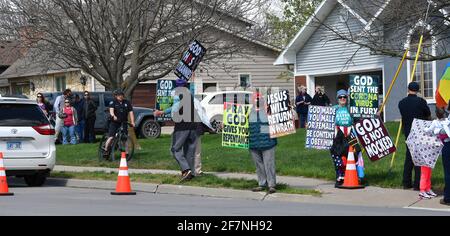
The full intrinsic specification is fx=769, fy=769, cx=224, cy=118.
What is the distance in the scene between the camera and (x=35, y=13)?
1931 centimetres

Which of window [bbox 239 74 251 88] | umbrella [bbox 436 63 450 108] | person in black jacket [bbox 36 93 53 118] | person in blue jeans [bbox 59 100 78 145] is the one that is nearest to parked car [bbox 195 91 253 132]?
person in black jacket [bbox 36 93 53 118]

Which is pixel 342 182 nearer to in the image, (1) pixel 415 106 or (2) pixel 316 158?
(1) pixel 415 106

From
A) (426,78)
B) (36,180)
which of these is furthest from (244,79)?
(36,180)

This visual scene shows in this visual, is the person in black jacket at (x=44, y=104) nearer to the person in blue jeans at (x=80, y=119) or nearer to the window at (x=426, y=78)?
the person in blue jeans at (x=80, y=119)

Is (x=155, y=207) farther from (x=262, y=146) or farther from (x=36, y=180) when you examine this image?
(x=36, y=180)

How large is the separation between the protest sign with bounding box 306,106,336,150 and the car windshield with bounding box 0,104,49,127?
5.40 metres

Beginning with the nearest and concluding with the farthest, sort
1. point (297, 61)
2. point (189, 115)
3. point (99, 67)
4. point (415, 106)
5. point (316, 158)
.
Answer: point (415, 106) → point (189, 115) → point (316, 158) → point (99, 67) → point (297, 61)

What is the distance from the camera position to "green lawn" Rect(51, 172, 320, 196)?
1351cm

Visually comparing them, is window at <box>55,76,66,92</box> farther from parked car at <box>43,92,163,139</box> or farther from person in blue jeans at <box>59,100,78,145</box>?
person in blue jeans at <box>59,100,78,145</box>

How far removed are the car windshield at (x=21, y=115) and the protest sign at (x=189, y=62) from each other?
115 inches

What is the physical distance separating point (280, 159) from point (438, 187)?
4.60 meters

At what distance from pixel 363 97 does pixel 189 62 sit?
375cm
